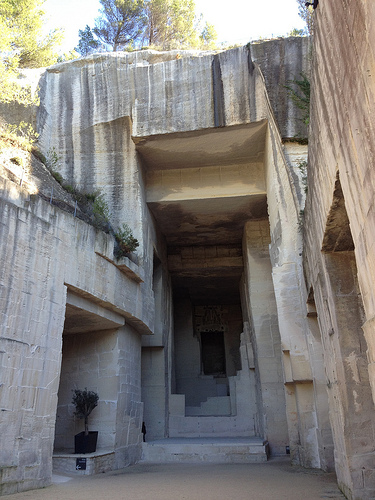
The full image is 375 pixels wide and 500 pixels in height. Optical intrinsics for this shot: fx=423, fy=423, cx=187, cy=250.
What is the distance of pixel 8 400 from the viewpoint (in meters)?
5.94

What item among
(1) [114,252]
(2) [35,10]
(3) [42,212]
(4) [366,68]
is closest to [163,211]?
(1) [114,252]

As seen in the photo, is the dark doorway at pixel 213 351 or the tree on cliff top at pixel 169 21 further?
the dark doorway at pixel 213 351

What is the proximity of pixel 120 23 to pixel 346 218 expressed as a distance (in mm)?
18370

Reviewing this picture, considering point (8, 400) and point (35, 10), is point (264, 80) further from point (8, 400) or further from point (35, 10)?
point (8, 400)

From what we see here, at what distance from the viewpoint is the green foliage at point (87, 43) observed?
19.0 meters

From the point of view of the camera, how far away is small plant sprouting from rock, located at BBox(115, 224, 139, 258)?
9.14 metres

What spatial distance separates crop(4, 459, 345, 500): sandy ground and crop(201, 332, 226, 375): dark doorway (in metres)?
11.0

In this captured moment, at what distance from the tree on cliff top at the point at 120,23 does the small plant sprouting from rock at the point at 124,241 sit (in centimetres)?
1183

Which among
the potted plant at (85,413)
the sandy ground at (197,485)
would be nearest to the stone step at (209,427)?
the sandy ground at (197,485)

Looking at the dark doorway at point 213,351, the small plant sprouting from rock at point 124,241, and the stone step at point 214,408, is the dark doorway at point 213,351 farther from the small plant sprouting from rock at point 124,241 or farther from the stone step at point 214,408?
the small plant sprouting from rock at point 124,241

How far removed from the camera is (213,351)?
782 inches

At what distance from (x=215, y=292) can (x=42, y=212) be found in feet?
38.7

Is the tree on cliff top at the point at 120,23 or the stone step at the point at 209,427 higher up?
the tree on cliff top at the point at 120,23

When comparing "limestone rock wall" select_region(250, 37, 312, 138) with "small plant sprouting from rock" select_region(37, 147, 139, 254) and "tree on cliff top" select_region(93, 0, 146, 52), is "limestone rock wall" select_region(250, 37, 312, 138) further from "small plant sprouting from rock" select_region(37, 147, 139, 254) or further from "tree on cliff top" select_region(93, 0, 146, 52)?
"tree on cliff top" select_region(93, 0, 146, 52)
